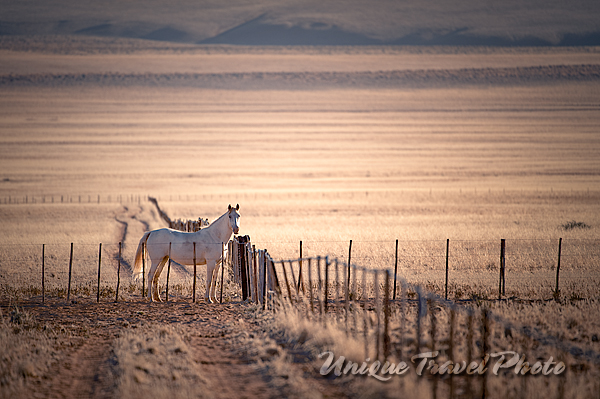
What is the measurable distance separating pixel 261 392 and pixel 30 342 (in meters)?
4.83

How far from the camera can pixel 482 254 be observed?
24.4 meters

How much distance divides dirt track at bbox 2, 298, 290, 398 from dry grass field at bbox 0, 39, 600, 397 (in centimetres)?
5

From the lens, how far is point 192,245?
15312 mm

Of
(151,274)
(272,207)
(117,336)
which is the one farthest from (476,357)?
(272,207)

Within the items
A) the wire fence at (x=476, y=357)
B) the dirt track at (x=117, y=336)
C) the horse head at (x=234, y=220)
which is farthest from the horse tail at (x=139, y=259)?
the wire fence at (x=476, y=357)

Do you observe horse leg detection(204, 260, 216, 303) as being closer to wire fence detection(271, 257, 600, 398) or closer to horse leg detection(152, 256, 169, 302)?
→ horse leg detection(152, 256, 169, 302)

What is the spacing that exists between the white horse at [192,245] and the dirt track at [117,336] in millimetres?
895

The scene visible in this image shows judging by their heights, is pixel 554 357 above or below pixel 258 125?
below

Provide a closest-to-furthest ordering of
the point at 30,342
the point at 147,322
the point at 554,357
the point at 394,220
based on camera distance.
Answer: the point at 554,357 < the point at 30,342 < the point at 147,322 < the point at 394,220

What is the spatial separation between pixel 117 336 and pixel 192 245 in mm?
4567

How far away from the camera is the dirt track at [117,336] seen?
7.99 m

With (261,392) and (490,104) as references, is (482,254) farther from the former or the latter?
(490,104)

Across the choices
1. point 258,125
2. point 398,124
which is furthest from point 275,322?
point 258,125

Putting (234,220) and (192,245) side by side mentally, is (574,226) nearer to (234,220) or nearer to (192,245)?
(234,220)
